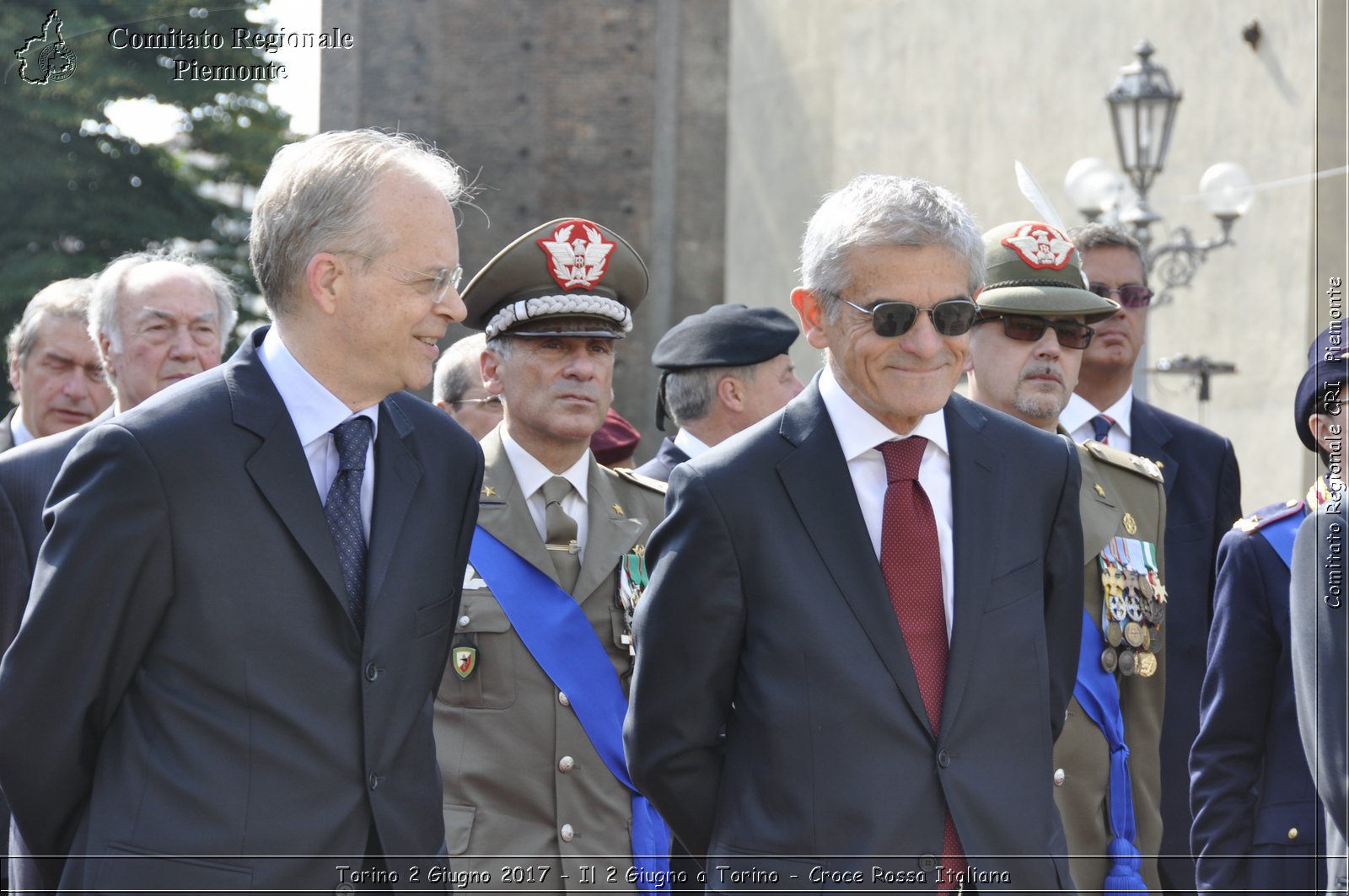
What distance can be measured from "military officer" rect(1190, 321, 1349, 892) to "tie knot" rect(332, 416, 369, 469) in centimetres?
203

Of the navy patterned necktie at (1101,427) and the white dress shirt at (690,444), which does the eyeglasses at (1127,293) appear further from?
the white dress shirt at (690,444)

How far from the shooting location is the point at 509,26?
2169cm

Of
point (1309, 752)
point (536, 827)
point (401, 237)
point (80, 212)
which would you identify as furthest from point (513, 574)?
point (80, 212)

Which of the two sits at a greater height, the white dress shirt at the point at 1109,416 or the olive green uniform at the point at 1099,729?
the white dress shirt at the point at 1109,416

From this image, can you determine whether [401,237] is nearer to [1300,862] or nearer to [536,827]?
[536,827]

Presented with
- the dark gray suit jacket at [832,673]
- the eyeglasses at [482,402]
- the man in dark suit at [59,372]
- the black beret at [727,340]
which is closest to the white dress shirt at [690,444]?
the black beret at [727,340]

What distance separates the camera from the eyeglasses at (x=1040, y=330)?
446 cm

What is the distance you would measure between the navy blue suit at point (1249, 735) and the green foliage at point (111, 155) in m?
11.2

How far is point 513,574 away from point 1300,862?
186 cm

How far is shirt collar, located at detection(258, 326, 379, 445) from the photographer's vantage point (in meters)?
2.91

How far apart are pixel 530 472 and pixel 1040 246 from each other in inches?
60.6

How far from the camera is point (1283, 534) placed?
149 inches

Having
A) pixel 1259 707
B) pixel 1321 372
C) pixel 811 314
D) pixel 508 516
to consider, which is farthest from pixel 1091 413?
pixel 811 314

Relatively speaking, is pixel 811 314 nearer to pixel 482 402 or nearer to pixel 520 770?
pixel 520 770
